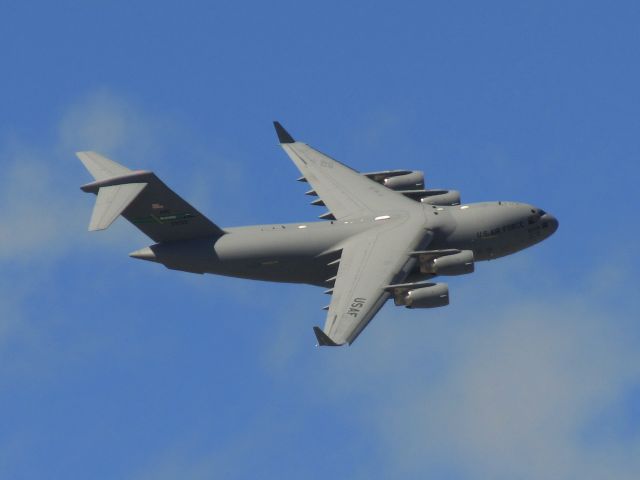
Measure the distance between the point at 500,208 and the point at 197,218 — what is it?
38.4ft

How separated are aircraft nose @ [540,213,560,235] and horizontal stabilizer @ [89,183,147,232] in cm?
1578

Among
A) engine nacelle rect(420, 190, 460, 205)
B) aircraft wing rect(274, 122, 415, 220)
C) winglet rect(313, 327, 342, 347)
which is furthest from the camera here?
engine nacelle rect(420, 190, 460, 205)

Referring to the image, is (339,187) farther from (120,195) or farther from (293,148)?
(120,195)

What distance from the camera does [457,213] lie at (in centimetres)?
6956

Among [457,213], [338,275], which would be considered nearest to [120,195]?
[338,275]

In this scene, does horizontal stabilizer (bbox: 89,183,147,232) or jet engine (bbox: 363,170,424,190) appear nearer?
horizontal stabilizer (bbox: 89,183,147,232)

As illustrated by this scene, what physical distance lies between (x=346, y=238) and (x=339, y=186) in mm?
4508

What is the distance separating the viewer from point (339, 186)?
72.4 metres

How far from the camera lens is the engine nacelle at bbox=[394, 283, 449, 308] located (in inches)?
2534

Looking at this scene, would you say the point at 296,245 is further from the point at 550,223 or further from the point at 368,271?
the point at 550,223

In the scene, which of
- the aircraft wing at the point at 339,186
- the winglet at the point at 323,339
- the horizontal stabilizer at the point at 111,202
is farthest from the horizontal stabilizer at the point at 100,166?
the winglet at the point at 323,339

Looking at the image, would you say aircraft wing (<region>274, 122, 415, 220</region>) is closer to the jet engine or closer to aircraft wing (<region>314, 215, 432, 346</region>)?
the jet engine

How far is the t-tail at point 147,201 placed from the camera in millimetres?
65938

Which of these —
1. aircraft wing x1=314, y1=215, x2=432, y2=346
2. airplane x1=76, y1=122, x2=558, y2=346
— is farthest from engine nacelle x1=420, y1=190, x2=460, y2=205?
aircraft wing x1=314, y1=215, x2=432, y2=346
